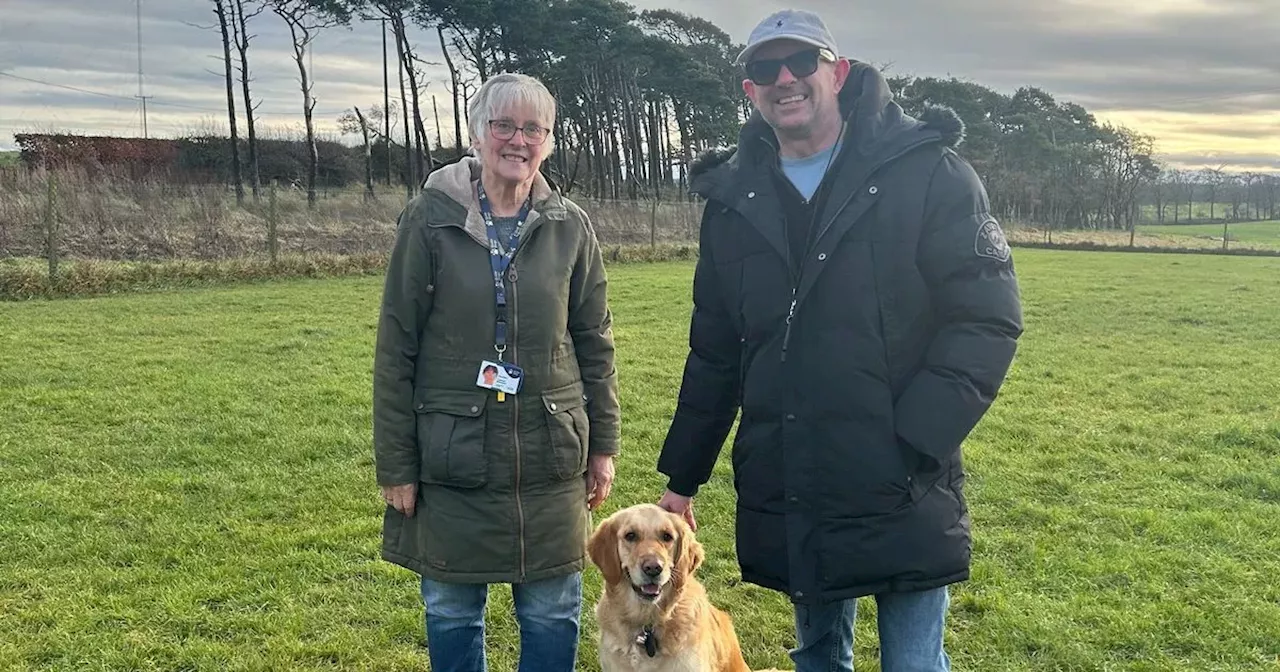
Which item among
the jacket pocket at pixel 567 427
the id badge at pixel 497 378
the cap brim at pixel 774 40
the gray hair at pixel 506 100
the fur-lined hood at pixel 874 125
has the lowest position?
the jacket pocket at pixel 567 427

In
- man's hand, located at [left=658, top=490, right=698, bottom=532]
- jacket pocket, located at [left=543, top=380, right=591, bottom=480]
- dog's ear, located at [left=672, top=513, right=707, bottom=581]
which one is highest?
jacket pocket, located at [left=543, top=380, right=591, bottom=480]

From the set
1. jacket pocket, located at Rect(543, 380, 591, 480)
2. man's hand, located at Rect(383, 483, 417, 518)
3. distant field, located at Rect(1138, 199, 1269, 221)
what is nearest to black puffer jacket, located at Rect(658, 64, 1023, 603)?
jacket pocket, located at Rect(543, 380, 591, 480)

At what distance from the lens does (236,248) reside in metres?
A: 20.4

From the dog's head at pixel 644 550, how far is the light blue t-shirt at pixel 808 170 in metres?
1.24

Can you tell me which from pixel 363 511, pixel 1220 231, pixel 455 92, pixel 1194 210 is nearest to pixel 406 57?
pixel 455 92

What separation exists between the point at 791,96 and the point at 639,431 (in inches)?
219

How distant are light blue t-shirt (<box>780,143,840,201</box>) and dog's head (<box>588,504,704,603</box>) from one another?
124cm

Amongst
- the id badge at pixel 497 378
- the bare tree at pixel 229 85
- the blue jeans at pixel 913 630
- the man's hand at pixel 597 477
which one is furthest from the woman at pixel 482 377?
the bare tree at pixel 229 85

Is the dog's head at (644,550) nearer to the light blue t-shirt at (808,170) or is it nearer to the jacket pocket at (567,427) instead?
the jacket pocket at (567,427)

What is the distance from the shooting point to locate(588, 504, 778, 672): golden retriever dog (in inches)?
127

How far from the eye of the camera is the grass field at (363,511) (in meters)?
4.19

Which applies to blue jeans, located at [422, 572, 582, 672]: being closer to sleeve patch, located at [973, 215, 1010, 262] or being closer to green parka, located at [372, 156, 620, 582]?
green parka, located at [372, 156, 620, 582]

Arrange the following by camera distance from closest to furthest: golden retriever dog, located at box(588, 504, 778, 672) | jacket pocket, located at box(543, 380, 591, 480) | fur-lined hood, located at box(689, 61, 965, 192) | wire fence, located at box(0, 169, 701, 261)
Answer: fur-lined hood, located at box(689, 61, 965, 192), jacket pocket, located at box(543, 380, 591, 480), golden retriever dog, located at box(588, 504, 778, 672), wire fence, located at box(0, 169, 701, 261)

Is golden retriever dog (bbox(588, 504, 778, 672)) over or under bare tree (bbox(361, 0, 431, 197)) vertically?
under
